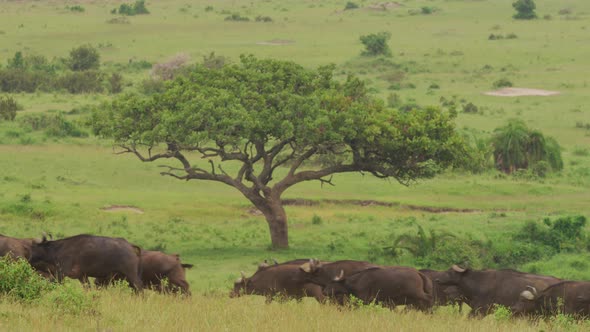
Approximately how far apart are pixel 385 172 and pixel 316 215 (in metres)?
4.59

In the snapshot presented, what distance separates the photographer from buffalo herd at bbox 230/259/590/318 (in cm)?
1689

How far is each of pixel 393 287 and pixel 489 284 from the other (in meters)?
1.81

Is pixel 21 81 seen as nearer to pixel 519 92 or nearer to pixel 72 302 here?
pixel 519 92

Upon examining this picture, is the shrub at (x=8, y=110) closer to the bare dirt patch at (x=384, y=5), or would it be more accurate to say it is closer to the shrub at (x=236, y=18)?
the shrub at (x=236, y=18)

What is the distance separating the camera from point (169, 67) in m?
67.2

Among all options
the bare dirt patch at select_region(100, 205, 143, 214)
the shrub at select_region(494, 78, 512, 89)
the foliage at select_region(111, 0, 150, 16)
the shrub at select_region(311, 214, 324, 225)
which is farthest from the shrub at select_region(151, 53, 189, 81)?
the foliage at select_region(111, 0, 150, 16)

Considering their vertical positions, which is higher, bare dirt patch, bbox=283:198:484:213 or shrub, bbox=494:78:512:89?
shrub, bbox=494:78:512:89

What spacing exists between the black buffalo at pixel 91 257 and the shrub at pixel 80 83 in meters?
45.7

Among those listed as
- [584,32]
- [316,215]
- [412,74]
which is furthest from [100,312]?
[584,32]

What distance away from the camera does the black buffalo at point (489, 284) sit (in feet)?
58.1

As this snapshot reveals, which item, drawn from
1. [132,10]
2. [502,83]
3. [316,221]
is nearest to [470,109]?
[502,83]

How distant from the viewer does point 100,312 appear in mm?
13969

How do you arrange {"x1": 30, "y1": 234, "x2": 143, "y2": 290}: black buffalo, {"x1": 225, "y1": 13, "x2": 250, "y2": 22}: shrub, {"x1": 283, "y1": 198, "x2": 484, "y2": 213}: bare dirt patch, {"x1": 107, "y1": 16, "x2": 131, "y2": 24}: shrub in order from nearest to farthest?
{"x1": 30, "y1": 234, "x2": 143, "y2": 290}: black buffalo < {"x1": 283, "y1": 198, "x2": 484, "y2": 213}: bare dirt patch < {"x1": 107, "y1": 16, "x2": 131, "y2": 24}: shrub < {"x1": 225, "y1": 13, "x2": 250, "y2": 22}: shrub

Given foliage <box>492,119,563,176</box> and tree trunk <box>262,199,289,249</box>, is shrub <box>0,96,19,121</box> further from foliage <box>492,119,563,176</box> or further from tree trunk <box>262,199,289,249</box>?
tree trunk <box>262,199,289,249</box>
